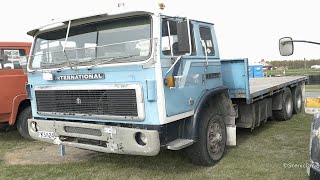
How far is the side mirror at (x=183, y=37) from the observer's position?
14.5 feet

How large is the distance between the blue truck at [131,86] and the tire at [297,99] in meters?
4.85

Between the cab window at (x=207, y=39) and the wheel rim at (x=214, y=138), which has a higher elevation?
the cab window at (x=207, y=39)

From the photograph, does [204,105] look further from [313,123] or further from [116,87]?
[313,123]

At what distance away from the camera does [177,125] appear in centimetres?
463

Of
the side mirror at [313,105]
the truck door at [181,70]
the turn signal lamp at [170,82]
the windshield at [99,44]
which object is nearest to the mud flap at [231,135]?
the truck door at [181,70]

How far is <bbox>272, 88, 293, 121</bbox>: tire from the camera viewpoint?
28.3ft

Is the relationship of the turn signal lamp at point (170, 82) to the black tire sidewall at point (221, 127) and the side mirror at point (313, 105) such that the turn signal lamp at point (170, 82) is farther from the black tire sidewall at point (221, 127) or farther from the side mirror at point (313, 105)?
the side mirror at point (313, 105)

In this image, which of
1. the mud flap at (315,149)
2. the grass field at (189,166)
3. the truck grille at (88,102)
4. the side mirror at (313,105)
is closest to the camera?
the mud flap at (315,149)

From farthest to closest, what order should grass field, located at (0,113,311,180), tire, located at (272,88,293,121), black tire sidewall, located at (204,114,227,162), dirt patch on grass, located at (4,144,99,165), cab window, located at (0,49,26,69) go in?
tire, located at (272,88,293,121), cab window, located at (0,49,26,69), dirt patch on grass, located at (4,144,99,165), black tire sidewall, located at (204,114,227,162), grass field, located at (0,113,311,180)

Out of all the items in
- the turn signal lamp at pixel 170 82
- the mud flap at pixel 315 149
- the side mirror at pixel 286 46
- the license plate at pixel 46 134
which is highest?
the side mirror at pixel 286 46

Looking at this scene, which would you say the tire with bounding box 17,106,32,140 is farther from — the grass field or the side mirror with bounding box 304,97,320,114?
the side mirror with bounding box 304,97,320,114

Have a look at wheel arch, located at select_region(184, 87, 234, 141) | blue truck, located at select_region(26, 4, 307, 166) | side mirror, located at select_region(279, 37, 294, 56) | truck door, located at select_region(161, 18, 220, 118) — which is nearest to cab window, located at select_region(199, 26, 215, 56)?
blue truck, located at select_region(26, 4, 307, 166)

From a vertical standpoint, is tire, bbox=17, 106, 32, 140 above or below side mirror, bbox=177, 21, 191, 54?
below

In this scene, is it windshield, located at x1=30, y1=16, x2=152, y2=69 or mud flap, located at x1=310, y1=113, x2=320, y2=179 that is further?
windshield, located at x1=30, y1=16, x2=152, y2=69
